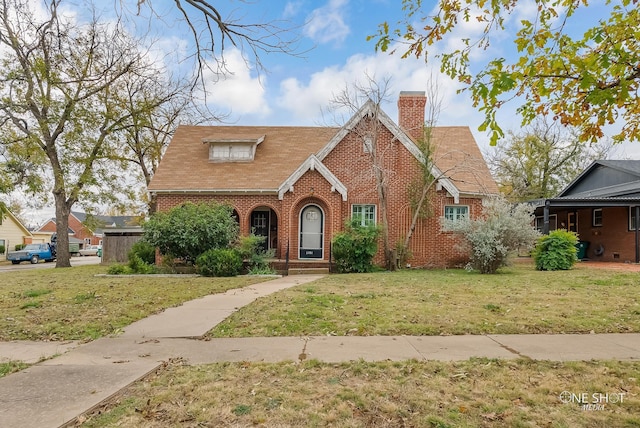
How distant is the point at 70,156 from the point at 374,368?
22.5 m

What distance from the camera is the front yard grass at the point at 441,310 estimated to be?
5.73 metres

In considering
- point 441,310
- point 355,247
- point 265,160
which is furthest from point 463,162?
point 441,310

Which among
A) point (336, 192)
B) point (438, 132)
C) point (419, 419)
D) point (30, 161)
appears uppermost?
point (438, 132)

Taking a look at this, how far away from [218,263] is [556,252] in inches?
489

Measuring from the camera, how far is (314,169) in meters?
16.1

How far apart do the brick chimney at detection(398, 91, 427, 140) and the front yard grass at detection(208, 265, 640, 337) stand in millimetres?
9171

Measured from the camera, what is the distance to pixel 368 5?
634 centimetres

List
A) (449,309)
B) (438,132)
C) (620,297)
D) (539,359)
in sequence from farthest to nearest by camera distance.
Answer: (438,132) < (620,297) < (449,309) < (539,359)

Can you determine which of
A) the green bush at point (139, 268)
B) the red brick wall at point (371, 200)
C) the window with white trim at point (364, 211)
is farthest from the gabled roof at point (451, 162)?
the green bush at point (139, 268)

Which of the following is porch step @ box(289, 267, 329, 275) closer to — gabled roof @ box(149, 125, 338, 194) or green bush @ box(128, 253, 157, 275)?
gabled roof @ box(149, 125, 338, 194)

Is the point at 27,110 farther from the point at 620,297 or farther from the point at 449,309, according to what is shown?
the point at 620,297

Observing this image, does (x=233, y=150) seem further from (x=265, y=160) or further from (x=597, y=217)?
(x=597, y=217)

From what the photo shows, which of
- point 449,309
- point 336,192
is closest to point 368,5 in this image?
point 449,309

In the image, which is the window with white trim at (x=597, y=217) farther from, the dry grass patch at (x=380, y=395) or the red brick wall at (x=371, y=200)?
the dry grass patch at (x=380, y=395)
